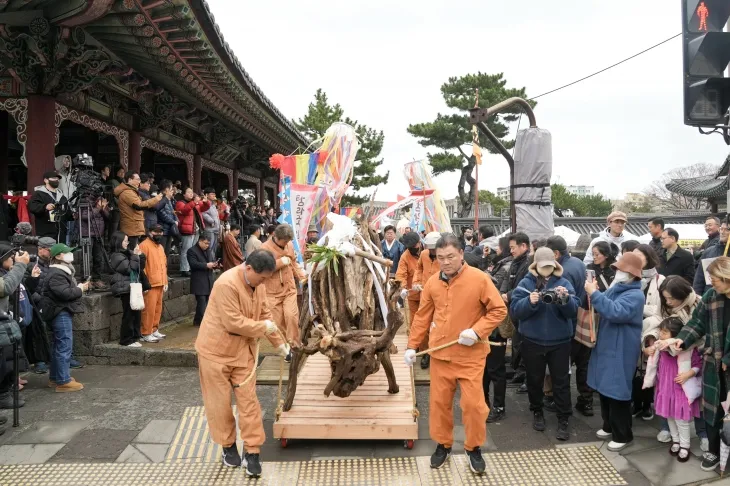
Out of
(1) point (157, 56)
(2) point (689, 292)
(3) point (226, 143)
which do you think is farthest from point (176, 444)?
(3) point (226, 143)

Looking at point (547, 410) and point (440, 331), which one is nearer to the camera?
point (440, 331)

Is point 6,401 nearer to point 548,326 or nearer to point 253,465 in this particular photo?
point 253,465

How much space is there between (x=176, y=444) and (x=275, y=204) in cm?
1712

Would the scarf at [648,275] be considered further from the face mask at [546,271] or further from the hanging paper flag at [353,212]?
the hanging paper flag at [353,212]

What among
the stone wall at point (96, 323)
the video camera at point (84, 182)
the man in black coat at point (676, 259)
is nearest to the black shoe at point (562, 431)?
the man in black coat at point (676, 259)

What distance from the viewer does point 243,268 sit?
3.91 metres

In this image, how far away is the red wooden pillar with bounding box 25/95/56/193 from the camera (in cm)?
733

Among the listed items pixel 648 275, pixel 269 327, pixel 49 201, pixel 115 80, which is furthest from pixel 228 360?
pixel 115 80

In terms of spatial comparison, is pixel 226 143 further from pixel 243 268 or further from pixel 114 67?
pixel 243 268

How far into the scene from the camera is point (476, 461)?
387cm

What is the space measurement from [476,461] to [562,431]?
43.2 inches

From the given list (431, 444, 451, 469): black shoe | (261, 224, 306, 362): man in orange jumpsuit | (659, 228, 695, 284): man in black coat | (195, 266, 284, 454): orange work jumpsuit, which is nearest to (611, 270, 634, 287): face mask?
(431, 444, 451, 469): black shoe

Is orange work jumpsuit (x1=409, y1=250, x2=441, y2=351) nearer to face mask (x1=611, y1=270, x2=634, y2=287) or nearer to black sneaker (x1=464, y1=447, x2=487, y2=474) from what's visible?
face mask (x1=611, y1=270, x2=634, y2=287)

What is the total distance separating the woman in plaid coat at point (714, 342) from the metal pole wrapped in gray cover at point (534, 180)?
7.30 ft
